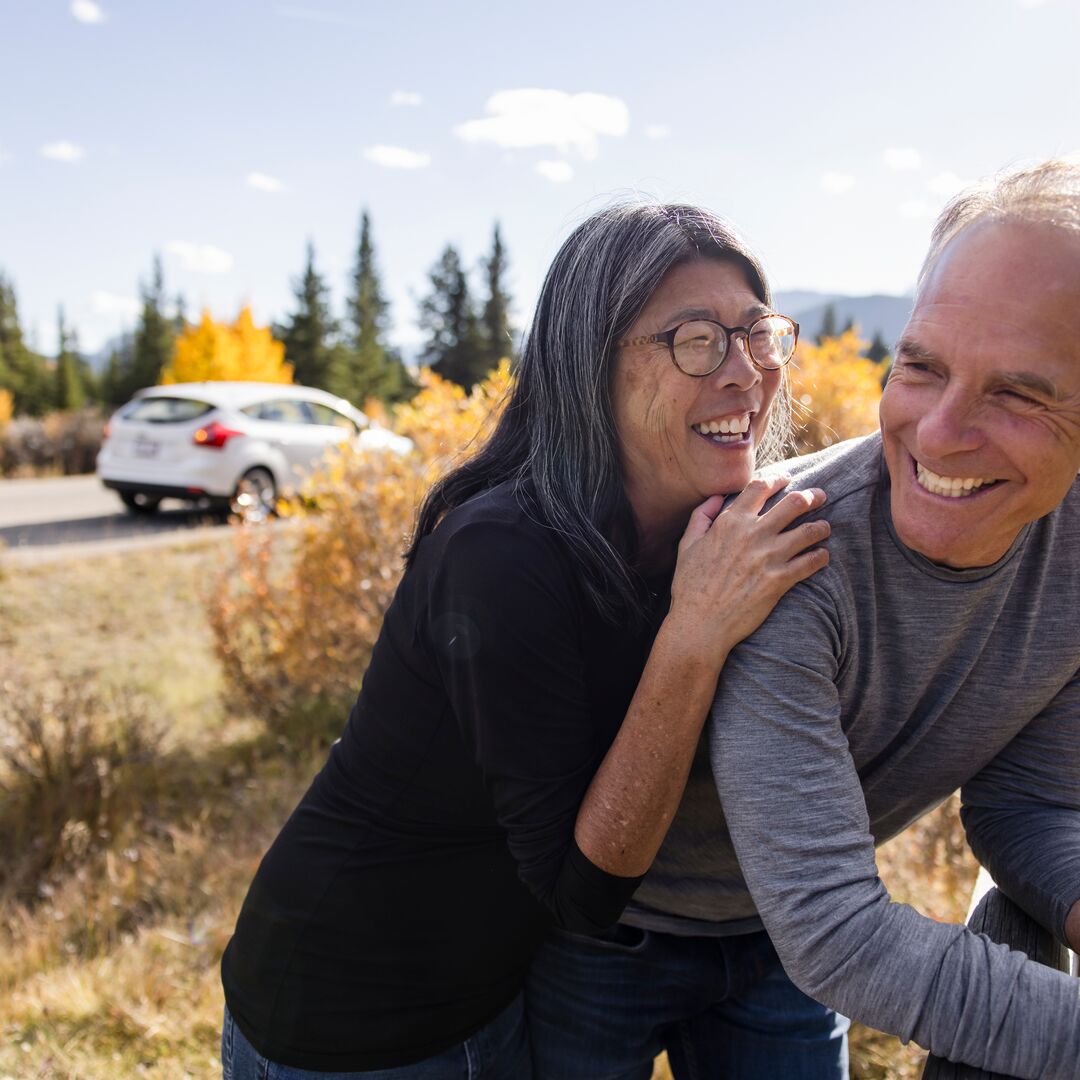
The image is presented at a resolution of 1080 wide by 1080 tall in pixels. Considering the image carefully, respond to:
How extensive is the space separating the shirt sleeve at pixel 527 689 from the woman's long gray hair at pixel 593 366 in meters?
0.13

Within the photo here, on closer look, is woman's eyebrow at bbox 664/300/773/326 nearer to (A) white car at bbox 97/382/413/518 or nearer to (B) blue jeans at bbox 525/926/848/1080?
(B) blue jeans at bbox 525/926/848/1080

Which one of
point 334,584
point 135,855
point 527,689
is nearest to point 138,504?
point 334,584

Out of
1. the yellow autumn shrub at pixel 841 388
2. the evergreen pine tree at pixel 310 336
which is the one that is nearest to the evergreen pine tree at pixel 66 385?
the evergreen pine tree at pixel 310 336

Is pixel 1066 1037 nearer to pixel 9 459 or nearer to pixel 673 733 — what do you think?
pixel 673 733

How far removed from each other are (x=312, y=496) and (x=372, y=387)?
117ft

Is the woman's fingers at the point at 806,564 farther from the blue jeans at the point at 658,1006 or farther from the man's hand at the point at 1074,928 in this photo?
the blue jeans at the point at 658,1006

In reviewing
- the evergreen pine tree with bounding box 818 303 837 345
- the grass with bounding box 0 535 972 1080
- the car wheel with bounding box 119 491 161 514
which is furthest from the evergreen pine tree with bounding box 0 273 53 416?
the grass with bounding box 0 535 972 1080

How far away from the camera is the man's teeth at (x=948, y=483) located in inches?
53.7

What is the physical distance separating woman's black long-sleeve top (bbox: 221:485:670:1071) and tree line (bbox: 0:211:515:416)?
33.9 metres

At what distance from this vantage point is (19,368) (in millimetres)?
45406

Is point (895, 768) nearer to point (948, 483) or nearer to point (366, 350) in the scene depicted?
point (948, 483)

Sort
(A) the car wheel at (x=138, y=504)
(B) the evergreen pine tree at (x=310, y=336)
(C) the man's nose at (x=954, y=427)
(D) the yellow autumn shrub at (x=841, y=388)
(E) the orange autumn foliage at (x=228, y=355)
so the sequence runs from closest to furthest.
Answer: (C) the man's nose at (x=954, y=427)
(D) the yellow autumn shrub at (x=841, y=388)
(A) the car wheel at (x=138, y=504)
(E) the orange autumn foliage at (x=228, y=355)
(B) the evergreen pine tree at (x=310, y=336)

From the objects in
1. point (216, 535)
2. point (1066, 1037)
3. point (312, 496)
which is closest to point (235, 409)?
point (216, 535)

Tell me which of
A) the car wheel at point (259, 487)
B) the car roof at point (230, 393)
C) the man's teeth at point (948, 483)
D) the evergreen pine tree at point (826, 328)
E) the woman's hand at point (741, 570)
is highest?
the evergreen pine tree at point (826, 328)
